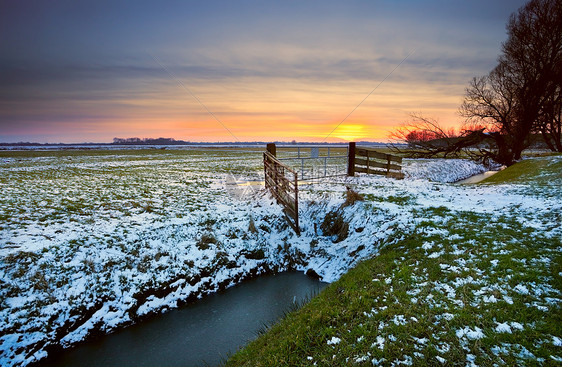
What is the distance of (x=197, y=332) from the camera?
6691 millimetres

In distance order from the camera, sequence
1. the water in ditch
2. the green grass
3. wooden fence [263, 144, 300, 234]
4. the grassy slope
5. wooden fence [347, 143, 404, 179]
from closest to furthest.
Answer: the grassy slope
the water in ditch
wooden fence [263, 144, 300, 234]
the green grass
wooden fence [347, 143, 404, 179]

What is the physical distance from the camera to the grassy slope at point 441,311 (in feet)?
11.7

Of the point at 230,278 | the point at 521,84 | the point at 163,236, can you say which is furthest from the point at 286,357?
the point at 521,84

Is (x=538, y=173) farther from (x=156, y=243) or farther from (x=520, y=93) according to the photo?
(x=156, y=243)

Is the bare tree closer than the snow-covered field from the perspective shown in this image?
No

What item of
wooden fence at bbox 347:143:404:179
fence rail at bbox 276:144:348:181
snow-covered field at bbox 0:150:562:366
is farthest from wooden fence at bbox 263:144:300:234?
wooden fence at bbox 347:143:404:179

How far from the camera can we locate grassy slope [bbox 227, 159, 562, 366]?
3.58 m

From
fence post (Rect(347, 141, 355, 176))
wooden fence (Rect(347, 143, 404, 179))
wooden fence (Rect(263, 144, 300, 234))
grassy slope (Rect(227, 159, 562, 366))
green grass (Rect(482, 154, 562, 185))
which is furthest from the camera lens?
wooden fence (Rect(347, 143, 404, 179))

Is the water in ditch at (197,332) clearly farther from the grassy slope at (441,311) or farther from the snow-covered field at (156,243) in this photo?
the grassy slope at (441,311)

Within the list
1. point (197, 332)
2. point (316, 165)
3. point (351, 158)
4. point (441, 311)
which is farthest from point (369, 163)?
point (197, 332)

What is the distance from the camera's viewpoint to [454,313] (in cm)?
427

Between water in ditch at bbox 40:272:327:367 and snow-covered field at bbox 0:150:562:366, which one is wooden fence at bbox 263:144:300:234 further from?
water in ditch at bbox 40:272:327:367

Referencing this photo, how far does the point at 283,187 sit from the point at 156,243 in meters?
6.22

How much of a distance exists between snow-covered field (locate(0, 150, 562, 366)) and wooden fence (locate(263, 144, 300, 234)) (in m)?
0.45
